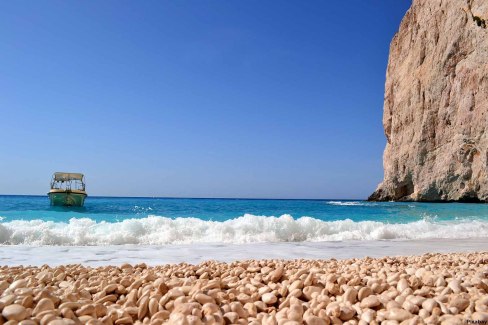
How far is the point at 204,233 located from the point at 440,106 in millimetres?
33517

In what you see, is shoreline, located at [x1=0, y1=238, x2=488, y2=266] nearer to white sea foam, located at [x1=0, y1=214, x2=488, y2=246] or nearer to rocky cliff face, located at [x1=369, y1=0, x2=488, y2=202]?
white sea foam, located at [x1=0, y1=214, x2=488, y2=246]

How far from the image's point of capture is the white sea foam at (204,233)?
834 centimetres

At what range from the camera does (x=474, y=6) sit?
31938mm

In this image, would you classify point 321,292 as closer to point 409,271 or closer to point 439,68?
point 409,271

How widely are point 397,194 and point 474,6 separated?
19.5 meters

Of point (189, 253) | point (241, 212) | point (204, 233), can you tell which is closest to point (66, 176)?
point (241, 212)

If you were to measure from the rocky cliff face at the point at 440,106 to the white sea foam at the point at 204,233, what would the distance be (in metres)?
23.8

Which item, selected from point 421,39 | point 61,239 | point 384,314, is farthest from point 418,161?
point 384,314

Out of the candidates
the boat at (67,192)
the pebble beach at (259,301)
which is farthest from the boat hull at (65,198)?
the pebble beach at (259,301)

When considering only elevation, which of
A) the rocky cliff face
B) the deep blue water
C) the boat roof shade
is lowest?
the deep blue water

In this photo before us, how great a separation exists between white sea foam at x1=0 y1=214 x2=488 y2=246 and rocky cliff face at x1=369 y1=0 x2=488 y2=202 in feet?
78.2

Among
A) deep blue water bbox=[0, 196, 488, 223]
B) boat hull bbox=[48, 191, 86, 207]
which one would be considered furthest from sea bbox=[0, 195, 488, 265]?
boat hull bbox=[48, 191, 86, 207]

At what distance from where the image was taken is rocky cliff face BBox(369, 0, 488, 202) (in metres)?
31.7

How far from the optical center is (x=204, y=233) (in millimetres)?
9695
